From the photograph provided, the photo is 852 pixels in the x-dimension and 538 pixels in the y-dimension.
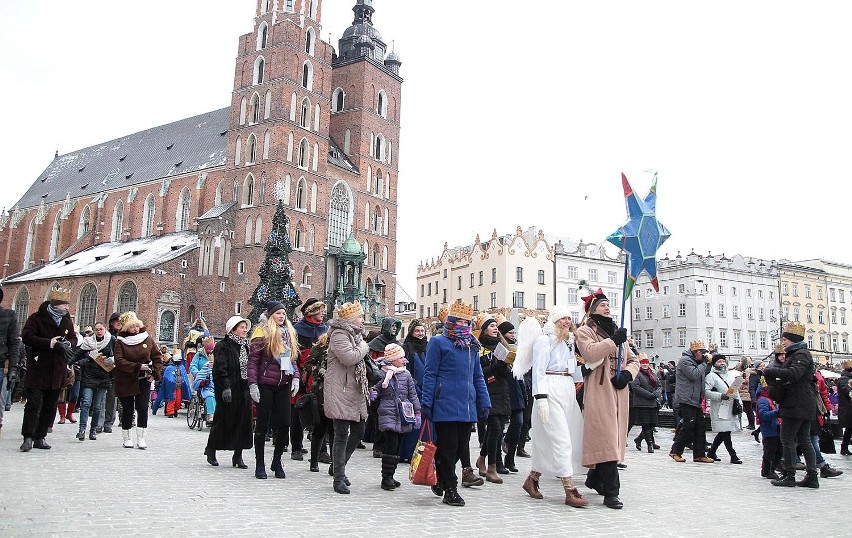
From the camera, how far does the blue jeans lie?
10.4 meters

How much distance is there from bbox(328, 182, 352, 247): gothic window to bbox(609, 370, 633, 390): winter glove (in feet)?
144

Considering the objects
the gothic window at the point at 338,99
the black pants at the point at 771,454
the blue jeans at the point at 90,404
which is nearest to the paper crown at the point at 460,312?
the black pants at the point at 771,454

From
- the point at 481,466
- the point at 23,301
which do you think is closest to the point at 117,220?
the point at 23,301

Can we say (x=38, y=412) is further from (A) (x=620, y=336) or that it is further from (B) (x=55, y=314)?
(A) (x=620, y=336)

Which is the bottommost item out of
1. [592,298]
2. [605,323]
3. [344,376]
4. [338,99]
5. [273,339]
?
[344,376]

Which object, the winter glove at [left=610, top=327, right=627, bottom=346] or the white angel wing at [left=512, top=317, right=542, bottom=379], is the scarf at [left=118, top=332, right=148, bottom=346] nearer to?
the white angel wing at [left=512, top=317, right=542, bottom=379]

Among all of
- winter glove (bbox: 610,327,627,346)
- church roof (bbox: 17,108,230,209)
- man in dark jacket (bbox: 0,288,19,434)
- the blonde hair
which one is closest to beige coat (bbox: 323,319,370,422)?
the blonde hair

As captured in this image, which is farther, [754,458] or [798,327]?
[754,458]

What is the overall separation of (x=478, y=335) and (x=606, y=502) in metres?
2.98

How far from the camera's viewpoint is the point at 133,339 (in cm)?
937

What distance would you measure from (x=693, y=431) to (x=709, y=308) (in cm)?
5529

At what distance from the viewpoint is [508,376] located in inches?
335

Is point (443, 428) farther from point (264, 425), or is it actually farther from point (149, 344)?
point (149, 344)

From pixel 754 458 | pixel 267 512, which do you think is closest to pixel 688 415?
pixel 754 458
